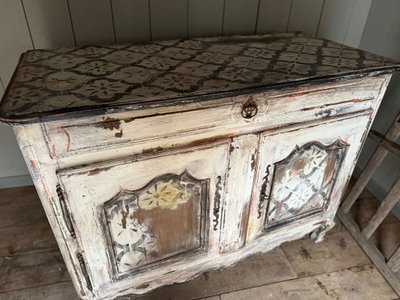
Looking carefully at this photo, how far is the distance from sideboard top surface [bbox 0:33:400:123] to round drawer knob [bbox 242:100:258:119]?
0.18 ft

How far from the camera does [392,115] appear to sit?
1.44m

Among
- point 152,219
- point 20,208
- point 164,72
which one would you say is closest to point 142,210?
point 152,219

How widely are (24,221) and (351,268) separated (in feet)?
4.65

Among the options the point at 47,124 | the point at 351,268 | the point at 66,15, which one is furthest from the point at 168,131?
the point at 351,268

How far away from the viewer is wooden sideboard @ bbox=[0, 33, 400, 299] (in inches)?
28.0

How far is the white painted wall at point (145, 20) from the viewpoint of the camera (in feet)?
3.73

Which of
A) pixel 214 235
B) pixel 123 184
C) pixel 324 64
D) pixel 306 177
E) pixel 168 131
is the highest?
pixel 324 64

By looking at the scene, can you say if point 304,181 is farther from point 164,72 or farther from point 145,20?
point 145,20

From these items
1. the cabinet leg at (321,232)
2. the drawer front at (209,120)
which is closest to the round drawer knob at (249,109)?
the drawer front at (209,120)

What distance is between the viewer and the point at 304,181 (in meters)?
1.07

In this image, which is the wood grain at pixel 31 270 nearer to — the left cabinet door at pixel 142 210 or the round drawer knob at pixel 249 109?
the left cabinet door at pixel 142 210

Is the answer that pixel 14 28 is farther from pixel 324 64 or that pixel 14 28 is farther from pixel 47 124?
pixel 324 64

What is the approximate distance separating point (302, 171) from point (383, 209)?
49cm

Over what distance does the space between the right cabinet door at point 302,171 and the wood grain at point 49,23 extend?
831 mm
